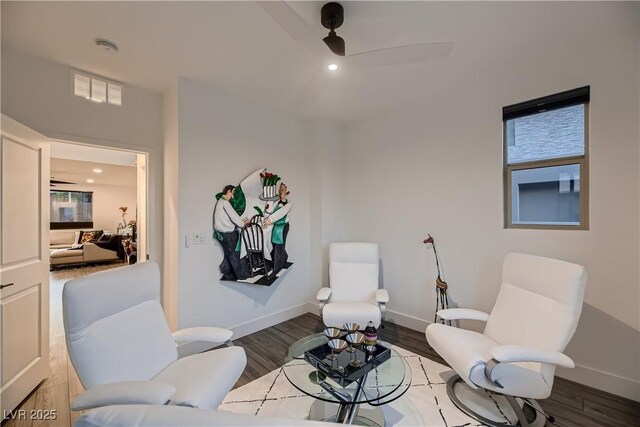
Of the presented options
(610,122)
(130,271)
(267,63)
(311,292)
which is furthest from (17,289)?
(610,122)

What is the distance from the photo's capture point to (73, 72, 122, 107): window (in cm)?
238

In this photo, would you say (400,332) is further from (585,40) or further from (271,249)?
(585,40)

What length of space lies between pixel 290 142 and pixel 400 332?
9.02 ft

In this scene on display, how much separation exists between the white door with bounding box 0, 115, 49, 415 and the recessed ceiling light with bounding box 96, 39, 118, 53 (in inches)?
31.7

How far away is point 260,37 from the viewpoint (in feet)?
6.55

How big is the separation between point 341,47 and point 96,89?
2355 millimetres

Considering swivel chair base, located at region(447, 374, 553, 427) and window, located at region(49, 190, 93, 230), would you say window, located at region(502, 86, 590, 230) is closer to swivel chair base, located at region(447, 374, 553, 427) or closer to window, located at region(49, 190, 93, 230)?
swivel chair base, located at region(447, 374, 553, 427)

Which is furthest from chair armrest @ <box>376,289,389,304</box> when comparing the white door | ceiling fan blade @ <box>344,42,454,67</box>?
the white door

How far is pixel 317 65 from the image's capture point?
241 cm

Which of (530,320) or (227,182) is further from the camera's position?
(227,182)

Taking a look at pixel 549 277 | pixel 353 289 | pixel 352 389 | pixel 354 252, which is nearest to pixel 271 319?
pixel 353 289

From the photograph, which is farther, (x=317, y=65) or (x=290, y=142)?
(x=290, y=142)

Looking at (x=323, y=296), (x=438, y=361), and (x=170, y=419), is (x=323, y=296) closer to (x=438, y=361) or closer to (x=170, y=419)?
(x=438, y=361)

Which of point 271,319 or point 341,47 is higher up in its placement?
point 341,47
